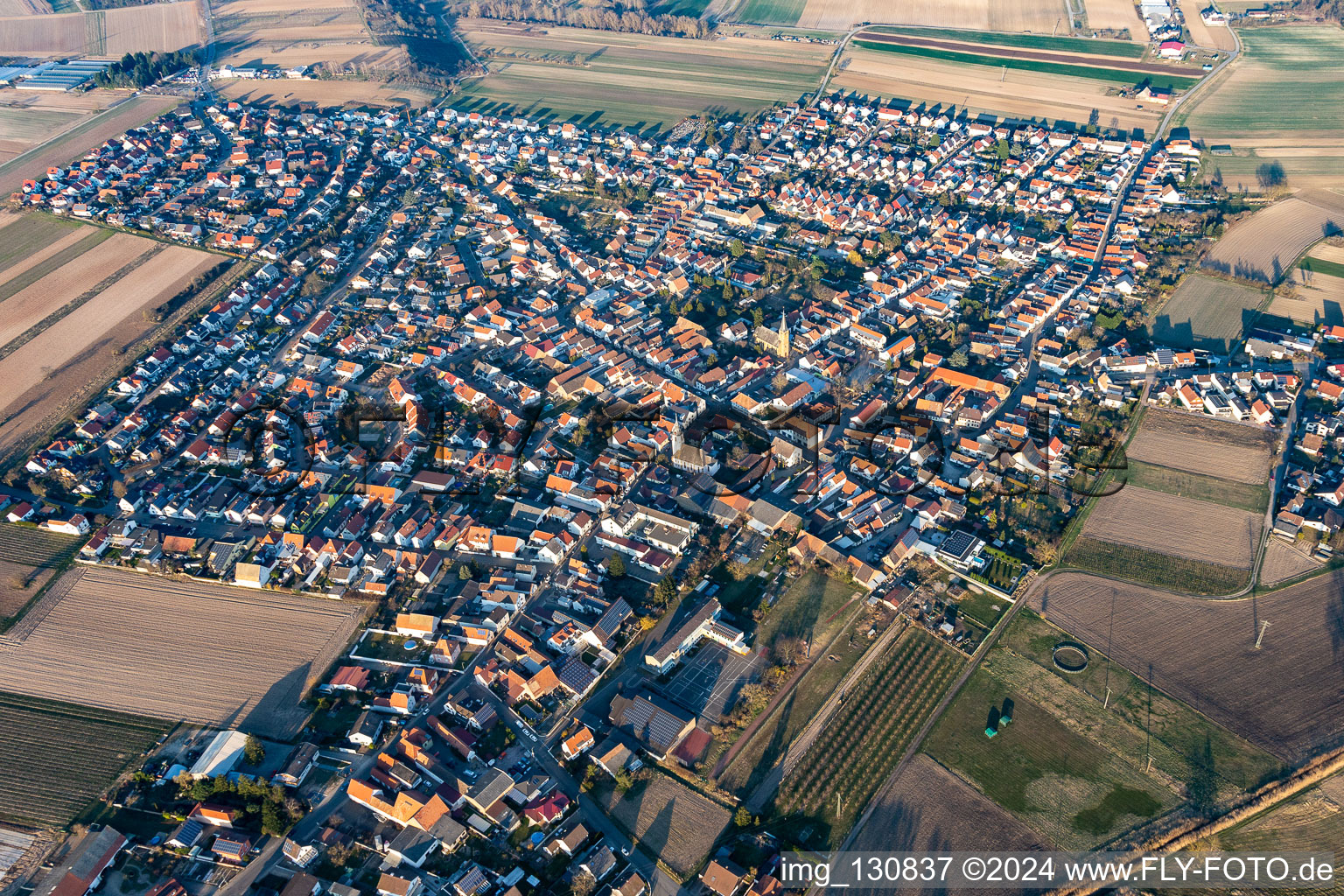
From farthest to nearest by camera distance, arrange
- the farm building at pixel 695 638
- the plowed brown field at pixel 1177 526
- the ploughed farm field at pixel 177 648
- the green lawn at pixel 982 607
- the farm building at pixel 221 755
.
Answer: the plowed brown field at pixel 1177 526 < the green lawn at pixel 982 607 < the farm building at pixel 695 638 < the ploughed farm field at pixel 177 648 < the farm building at pixel 221 755

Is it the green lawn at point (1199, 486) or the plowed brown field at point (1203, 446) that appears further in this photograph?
the plowed brown field at point (1203, 446)

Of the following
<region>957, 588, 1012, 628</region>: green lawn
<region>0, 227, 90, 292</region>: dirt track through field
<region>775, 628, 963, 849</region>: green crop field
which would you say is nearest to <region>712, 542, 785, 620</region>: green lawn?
<region>775, 628, 963, 849</region>: green crop field

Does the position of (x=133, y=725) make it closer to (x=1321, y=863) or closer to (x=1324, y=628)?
(x=1321, y=863)

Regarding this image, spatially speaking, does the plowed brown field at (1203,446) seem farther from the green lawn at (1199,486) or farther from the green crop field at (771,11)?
the green crop field at (771,11)

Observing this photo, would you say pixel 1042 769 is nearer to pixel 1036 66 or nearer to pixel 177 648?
pixel 177 648

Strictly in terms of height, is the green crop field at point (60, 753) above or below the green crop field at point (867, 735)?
below

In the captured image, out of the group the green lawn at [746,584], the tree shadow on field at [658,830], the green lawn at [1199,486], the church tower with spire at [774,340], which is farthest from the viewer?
the church tower with spire at [774,340]

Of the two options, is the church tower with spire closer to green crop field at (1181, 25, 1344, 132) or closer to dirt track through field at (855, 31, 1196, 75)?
green crop field at (1181, 25, 1344, 132)

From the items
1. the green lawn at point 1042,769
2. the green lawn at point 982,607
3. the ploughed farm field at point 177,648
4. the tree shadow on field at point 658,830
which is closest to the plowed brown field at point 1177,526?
the green lawn at point 982,607
